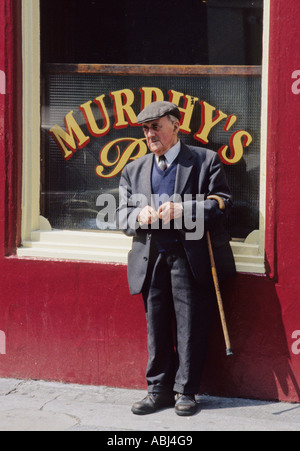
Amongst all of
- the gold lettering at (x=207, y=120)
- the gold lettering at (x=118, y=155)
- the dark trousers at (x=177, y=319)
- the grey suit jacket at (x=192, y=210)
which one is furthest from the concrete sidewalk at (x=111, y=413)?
the gold lettering at (x=207, y=120)

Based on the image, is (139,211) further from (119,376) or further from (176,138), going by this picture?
(119,376)

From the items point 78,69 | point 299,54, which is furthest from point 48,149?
point 299,54

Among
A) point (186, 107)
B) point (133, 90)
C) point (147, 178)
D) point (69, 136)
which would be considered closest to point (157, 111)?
point (147, 178)

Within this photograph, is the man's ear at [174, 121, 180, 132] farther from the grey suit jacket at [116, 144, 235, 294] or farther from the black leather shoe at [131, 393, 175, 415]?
the black leather shoe at [131, 393, 175, 415]

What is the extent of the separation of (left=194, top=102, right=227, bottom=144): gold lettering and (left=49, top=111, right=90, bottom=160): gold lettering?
0.88 meters

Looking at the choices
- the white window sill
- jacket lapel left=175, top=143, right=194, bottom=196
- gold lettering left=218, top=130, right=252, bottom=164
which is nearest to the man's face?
jacket lapel left=175, top=143, right=194, bottom=196

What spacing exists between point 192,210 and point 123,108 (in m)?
1.20

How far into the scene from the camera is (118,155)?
5719mm

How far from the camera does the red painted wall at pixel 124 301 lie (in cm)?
509

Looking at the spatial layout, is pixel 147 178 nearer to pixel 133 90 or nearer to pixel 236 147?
pixel 236 147

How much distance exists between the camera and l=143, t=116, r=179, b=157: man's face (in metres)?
4.99

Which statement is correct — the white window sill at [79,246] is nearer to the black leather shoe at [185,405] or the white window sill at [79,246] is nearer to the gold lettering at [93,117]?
the gold lettering at [93,117]

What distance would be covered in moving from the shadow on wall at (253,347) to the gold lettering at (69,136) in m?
1.58

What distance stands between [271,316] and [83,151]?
188 cm
